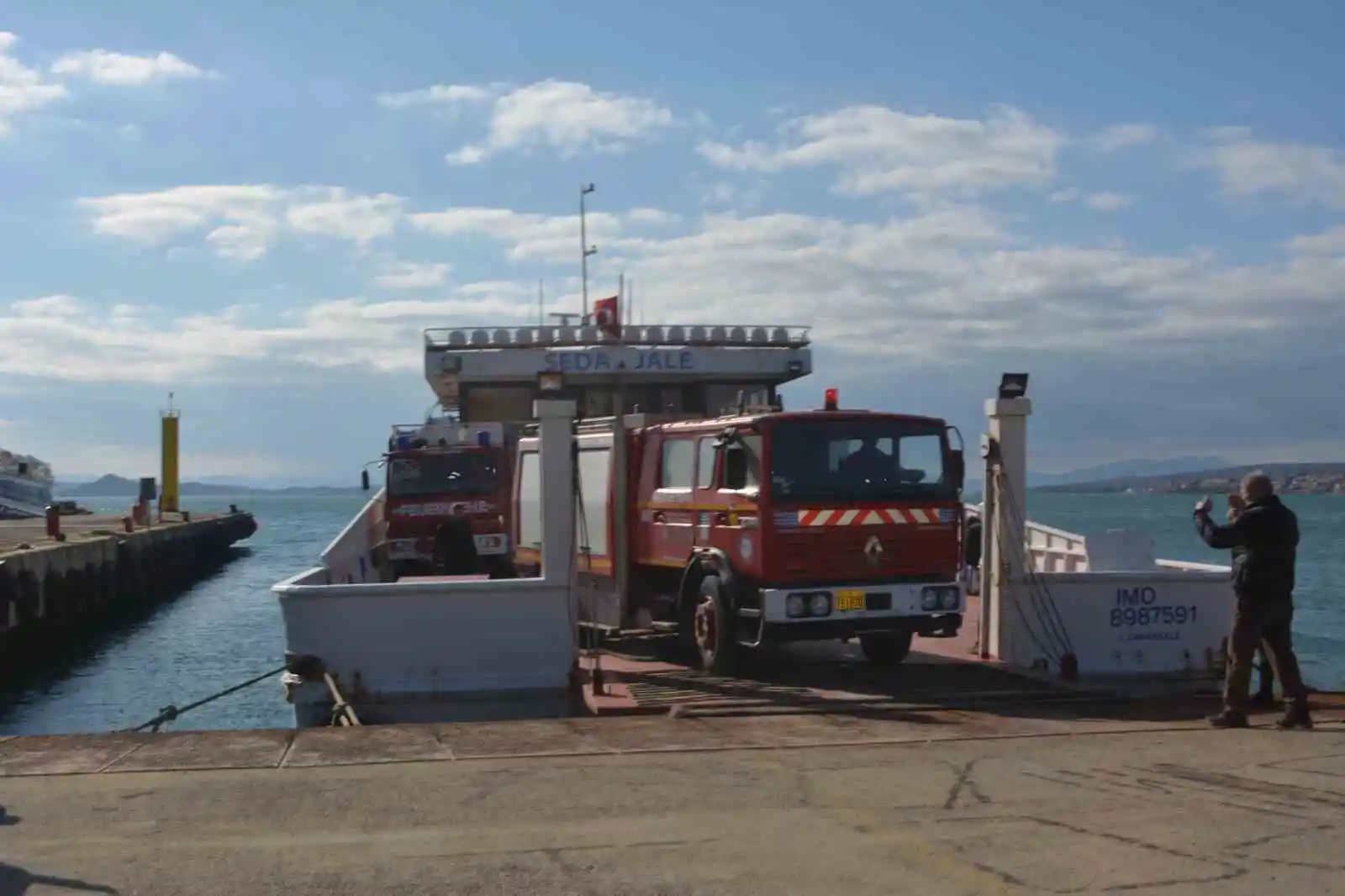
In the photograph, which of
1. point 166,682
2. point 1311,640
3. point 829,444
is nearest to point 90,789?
point 829,444

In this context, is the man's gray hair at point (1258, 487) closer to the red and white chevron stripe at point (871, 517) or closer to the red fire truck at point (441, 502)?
the red and white chevron stripe at point (871, 517)

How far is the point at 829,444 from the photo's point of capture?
39.3ft

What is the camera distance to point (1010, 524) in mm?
12344

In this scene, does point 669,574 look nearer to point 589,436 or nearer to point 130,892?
point 589,436

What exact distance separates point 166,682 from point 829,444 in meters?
16.5

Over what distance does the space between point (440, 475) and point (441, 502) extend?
0.40 meters

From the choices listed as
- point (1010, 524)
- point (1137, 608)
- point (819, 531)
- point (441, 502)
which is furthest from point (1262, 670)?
point (441, 502)

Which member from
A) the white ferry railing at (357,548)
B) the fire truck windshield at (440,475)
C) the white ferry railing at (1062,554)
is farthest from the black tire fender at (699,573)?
the fire truck windshield at (440,475)

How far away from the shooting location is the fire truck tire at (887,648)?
42.3 feet

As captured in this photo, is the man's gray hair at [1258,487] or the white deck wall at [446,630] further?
the white deck wall at [446,630]

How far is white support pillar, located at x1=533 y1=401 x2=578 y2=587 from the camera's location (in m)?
11.6

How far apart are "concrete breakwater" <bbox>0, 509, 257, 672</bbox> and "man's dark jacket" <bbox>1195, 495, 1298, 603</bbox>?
1874cm

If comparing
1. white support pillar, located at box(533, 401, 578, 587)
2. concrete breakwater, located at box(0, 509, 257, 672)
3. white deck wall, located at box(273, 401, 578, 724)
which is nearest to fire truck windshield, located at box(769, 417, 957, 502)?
white support pillar, located at box(533, 401, 578, 587)

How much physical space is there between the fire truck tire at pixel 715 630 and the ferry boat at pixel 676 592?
0.15ft
